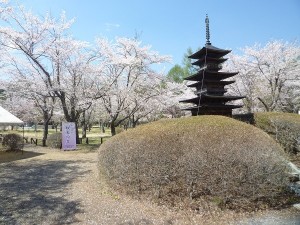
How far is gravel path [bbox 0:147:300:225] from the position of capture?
5.89 metres

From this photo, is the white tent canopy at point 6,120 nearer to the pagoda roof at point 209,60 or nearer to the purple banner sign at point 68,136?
the purple banner sign at point 68,136

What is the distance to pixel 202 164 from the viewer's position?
20.4 ft

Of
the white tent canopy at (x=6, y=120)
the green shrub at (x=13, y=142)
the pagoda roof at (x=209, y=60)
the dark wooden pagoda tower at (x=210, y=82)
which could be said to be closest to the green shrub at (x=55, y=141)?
the green shrub at (x=13, y=142)

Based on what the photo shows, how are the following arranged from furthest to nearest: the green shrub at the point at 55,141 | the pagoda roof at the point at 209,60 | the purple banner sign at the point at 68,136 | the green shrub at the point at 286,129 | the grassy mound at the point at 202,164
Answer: the green shrub at the point at 55,141 → the purple banner sign at the point at 68,136 → the pagoda roof at the point at 209,60 → the green shrub at the point at 286,129 → the grassy mound at the point at 202,164

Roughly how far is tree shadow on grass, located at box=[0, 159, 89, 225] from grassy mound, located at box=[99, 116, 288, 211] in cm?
180

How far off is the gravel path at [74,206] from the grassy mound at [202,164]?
442 mm

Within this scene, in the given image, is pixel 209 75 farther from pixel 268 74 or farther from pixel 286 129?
pixel 268 74

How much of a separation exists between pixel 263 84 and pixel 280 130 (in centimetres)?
1762

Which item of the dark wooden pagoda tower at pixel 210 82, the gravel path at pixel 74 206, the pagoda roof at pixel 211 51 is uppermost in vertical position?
the pagoda roof at pixel 211 51

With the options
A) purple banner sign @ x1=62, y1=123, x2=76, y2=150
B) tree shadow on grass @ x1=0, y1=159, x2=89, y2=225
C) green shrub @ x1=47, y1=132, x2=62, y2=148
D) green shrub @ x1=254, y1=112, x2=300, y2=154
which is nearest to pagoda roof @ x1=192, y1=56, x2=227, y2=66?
green shrub @ x1=254, y1=112, x2=300, y2=154

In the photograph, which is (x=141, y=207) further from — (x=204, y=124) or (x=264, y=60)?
(x=264, y=60)

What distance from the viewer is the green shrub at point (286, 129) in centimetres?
1206

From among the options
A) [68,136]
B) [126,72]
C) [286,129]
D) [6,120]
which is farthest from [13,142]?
[286,129]

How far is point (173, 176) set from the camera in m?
6.51
